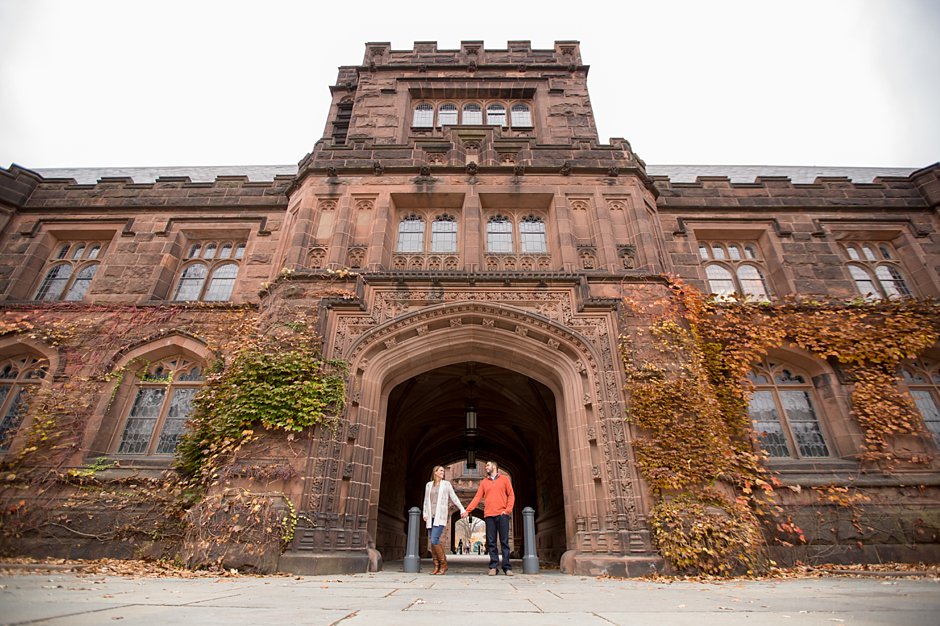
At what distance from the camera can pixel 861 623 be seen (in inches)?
89.0

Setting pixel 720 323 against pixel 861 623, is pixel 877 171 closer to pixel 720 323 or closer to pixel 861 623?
pixel 720 323

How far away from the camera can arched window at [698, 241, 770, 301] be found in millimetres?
11391

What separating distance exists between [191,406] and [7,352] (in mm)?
4744

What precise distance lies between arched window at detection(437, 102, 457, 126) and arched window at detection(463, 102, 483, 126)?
0.34 m

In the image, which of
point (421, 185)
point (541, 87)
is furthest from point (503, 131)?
point (421, 185)

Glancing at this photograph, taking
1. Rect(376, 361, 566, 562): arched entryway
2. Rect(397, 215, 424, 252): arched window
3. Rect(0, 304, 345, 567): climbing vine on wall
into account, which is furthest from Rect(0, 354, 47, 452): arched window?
Rect(397, 215, 424, 252): arched window

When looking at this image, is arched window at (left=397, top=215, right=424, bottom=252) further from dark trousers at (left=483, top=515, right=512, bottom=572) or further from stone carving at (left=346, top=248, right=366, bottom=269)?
dark trousers at (left=483, top=515, right=512, bottom=572)

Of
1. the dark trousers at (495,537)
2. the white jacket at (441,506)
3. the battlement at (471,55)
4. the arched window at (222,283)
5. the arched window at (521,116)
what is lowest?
the dark trousers at (495,537)

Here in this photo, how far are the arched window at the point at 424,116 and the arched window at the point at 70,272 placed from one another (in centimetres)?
983

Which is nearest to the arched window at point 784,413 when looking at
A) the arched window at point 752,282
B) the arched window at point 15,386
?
the arched window at point 752,282

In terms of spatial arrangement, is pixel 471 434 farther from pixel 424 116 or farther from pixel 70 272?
pixel 70 272

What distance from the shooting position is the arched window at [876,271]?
445 inches

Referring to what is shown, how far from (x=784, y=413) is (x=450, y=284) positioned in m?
7.66

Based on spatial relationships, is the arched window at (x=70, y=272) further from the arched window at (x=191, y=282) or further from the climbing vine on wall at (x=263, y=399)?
the climbing vine on wall at (x=263, y=399)
